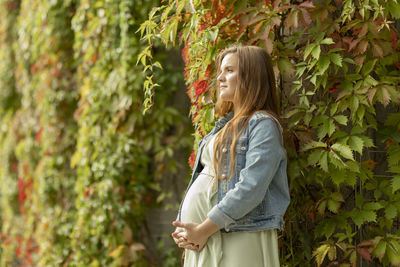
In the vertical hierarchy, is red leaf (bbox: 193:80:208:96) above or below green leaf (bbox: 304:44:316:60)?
below

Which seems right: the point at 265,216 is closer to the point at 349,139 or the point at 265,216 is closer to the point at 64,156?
the point at 349,139

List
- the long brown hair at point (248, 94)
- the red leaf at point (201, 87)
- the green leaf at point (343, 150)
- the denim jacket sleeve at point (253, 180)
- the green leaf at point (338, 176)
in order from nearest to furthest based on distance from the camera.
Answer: the denim jacket sleeve at point (253, 180) < the long brown hair at point (248, 94) < the green leaf at point (343, 150) < the green leaf at point (338, 176) < the red leaf at point (201, 87)

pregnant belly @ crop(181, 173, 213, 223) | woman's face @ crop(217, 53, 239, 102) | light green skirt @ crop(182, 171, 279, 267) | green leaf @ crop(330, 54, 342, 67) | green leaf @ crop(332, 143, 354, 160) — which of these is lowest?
light green skirt @ crop(182, 171, 279, 267)

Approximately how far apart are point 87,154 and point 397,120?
2454 mm

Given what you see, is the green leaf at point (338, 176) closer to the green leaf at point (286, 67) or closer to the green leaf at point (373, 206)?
the green leaf at point (373, 206)

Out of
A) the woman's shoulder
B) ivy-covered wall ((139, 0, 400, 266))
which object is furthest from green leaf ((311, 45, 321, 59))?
the woman's shoulder

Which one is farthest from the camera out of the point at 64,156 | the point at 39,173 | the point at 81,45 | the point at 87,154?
the point at 39,173

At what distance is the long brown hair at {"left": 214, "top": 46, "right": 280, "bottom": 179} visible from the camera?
5.91ft

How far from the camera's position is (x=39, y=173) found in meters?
4.80

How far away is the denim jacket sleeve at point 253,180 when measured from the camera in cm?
166

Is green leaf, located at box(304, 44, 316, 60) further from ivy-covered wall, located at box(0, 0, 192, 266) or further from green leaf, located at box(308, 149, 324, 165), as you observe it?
ivy-covered wall, located at box(0, 0, 192, 266)

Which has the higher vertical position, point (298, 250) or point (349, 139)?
point (349, 139)

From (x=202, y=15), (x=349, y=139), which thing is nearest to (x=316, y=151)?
(x=349, y=139)

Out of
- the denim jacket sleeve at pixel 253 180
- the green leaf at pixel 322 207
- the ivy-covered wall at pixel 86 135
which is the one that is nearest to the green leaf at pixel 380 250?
the green leaf at pixel 322 207
